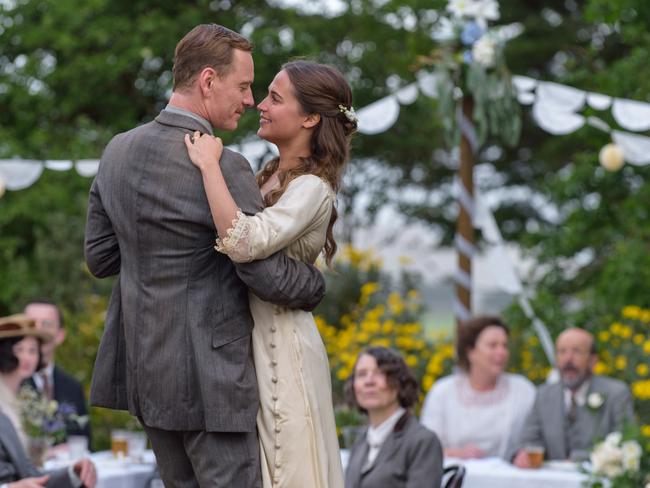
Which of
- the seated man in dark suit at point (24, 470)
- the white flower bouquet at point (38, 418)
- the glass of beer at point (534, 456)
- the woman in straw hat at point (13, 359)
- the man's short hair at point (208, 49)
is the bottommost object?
the glass of beer at point (534, 456)

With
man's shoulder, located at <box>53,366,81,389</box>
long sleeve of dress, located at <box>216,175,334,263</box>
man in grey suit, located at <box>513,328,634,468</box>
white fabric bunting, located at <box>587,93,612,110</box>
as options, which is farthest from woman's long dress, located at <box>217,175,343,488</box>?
white fabric bunting, located at <box>587,93,612,110</box>

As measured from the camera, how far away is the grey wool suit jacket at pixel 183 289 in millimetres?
2861

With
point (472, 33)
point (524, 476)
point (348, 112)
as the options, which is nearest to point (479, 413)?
point (524, 476)

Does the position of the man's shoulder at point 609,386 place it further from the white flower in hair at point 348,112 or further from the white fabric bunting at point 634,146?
the white flower in hair at point 348,112

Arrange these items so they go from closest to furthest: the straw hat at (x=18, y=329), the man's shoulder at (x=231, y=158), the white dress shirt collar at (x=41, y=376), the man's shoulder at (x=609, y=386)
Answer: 1. the man's shoulder at (x=231, y=158)
2. the straw hat at (x=18, y=329)
3. the man's shoulder at (x=609, y=386)
4. the white dress shirt collar at (x=41, y=376)

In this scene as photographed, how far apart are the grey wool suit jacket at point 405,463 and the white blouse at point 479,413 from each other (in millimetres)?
1576

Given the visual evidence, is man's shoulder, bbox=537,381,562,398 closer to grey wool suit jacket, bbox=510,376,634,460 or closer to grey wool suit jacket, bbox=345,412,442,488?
grey wool suit jacket, bbox=510,376,634,460

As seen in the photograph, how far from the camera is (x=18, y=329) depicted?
546 cm

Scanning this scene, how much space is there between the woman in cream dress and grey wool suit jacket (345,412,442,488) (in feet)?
5.59

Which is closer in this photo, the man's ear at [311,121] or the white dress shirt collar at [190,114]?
the white dress shirt collar at [190,114]

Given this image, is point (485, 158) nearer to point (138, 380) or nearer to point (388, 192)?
point (388, 192)

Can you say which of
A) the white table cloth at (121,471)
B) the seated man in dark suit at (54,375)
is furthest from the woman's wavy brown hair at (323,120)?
the seated man in dark suit at (54,375)

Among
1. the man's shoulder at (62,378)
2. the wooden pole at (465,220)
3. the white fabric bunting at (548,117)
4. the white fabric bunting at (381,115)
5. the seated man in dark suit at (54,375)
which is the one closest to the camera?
the seated man in dark suit at (54,375)

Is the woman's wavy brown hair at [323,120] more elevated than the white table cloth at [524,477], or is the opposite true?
the woman's wavy brown hair at [323,120]
